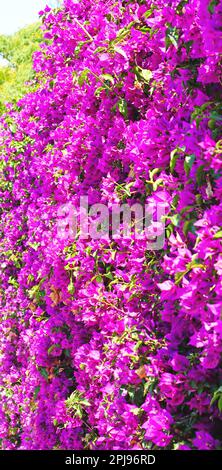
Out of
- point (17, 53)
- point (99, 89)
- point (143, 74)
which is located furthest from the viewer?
point (17, 53)

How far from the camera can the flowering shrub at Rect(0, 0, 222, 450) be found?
176 cm

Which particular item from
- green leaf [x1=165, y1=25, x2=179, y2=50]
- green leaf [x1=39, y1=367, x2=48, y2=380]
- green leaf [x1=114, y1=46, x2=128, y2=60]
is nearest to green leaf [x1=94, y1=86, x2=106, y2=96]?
green leaf [x1=114, y1=46, x2=128, y2=60]

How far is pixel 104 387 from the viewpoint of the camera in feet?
8.54

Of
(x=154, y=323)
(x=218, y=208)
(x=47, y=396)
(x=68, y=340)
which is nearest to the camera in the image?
(x=218, y=208)

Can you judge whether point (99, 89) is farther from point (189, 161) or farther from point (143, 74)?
point (189, 161)

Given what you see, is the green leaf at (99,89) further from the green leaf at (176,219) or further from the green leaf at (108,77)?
the green leaf at (176,219)

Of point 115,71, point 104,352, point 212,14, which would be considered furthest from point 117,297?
point 212,14

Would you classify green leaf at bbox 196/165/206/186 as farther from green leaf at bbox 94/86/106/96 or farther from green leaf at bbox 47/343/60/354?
green leaf at bbox 47/343/60/354

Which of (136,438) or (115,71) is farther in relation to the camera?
(115,71)

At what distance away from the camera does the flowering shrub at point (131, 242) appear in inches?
69.3

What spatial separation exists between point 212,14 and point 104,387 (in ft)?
5.29

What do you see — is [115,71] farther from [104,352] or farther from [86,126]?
[104,352]

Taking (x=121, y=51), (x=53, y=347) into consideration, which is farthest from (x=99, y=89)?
(x=53, y=347)

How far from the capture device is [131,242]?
2428 millimetres
